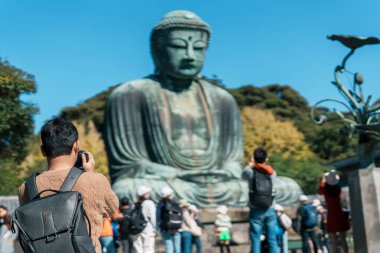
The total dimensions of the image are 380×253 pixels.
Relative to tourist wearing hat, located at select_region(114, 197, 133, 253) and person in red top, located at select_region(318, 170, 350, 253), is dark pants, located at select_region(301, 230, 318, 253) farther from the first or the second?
tourist wearing hat, located at select_region(114, 197, 133, 253)

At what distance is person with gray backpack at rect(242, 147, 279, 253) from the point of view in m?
6.90

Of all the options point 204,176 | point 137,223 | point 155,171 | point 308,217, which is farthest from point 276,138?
point 137,223

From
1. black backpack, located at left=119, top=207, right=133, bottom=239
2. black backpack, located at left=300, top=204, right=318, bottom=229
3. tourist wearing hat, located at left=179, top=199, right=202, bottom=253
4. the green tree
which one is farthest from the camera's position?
the green tree

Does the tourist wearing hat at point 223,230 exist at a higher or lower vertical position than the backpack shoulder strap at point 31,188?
lower

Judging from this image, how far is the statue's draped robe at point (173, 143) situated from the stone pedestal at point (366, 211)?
24.4ft

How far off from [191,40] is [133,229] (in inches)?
315

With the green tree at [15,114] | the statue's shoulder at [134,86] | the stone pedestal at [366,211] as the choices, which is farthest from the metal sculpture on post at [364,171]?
the green tree at [15,114]

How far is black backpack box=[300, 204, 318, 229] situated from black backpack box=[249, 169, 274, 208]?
2326 mm

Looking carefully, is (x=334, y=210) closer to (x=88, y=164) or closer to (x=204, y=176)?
(x=88, y=164)

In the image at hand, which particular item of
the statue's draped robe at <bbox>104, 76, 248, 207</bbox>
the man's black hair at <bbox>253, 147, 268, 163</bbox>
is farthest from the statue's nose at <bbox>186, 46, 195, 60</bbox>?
the man's black hair at <bbox>253, 147, 268, 163</bbox>

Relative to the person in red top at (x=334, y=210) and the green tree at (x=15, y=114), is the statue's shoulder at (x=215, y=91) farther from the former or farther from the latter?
the person in red top at (x=334, y=210)

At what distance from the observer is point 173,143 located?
1474 cm

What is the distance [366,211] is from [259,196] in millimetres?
1124

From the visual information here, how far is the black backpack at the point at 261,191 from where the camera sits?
272 inches
